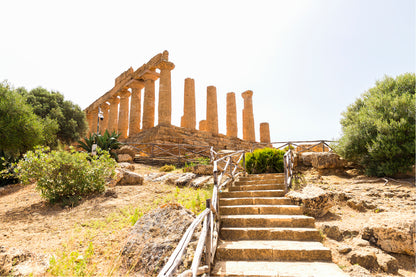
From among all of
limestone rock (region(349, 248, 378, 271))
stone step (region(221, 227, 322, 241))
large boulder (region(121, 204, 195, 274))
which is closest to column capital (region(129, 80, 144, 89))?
large boulder (region(121, 204, 195, 274))

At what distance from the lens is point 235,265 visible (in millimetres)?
3945

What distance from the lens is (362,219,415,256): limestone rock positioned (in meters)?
4.09

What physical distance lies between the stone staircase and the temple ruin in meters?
11.7

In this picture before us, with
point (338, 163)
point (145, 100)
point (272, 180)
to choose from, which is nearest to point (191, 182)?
point (272, 180)

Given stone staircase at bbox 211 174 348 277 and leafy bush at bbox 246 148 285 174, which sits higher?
leafy bush at bbox 246 148 285 174

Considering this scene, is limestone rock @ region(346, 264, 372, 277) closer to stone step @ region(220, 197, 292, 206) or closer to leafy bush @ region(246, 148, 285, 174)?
stone step @ region(220, 197, 292, 206)

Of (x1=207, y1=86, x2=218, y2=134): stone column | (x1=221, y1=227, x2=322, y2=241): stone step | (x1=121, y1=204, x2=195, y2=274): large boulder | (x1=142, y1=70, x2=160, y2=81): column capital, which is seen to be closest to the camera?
(x1=121, y1=204, x2=195, y2=274): large boulder

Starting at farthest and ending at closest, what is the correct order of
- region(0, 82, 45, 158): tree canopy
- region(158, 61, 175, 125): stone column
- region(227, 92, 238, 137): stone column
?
1. region(227, 92, 238, 137): stone column
2. region(158, 61, 175, 125): stone column
3. region(0, 82, 45, 158): tree canopy

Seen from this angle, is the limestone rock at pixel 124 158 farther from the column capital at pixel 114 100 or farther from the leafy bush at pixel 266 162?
the column capital at pixel 114 100

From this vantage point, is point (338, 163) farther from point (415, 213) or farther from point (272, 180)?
point (415, 213)

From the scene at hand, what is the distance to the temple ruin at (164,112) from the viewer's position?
740 inches

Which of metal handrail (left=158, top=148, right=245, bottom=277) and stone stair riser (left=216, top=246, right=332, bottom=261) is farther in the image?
stone stair riser (left=216, top=246, right=332, bottom=261)

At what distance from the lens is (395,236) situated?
4.20 meters

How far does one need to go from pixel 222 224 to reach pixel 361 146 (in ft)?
20.8
